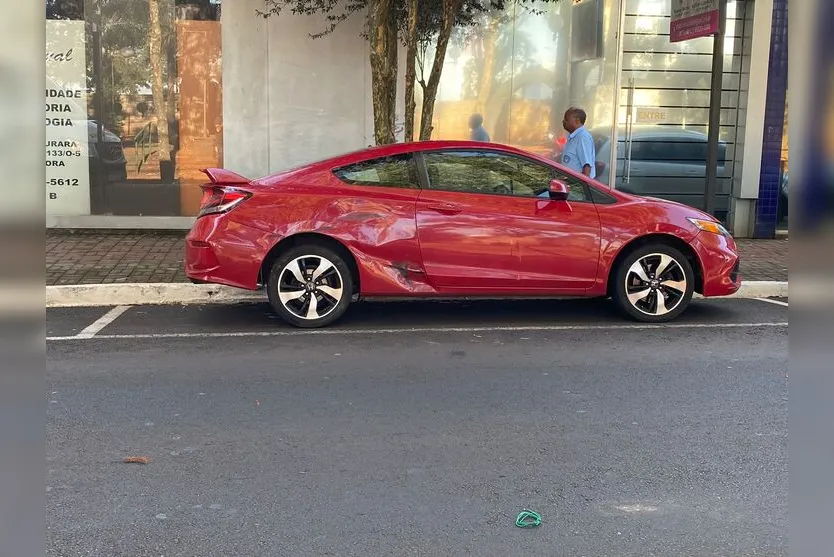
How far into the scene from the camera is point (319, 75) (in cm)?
1220

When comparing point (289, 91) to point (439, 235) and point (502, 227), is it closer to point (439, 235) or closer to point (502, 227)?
point (439, 235)

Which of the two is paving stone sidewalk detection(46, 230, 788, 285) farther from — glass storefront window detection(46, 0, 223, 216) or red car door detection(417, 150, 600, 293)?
red car door detection(417, 150, 600, 293)

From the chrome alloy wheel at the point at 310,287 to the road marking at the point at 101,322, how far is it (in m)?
1.63

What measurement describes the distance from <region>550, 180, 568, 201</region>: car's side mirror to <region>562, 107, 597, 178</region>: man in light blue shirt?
2.05 metres

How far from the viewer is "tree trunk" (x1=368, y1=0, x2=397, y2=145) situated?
9070mm

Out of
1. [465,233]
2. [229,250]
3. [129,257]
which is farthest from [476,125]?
[229,250]

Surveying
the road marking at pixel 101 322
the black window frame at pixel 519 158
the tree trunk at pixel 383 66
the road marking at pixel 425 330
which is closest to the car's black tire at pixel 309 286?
the road marking at pixel 425 330

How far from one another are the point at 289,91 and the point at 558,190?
6627 mm

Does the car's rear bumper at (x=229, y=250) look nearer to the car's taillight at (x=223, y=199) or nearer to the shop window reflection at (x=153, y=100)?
the car's taillight at (x=223, y=199)

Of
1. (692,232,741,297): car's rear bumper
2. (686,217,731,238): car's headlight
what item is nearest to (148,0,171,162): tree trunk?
(686,217,731,238): car's headlight

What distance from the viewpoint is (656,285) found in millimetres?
7211

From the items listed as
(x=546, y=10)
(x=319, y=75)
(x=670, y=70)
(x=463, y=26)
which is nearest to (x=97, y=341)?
(x=319, y=75)

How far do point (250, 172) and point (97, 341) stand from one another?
6.27 metres

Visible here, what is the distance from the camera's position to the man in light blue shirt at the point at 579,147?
8.93 metres
